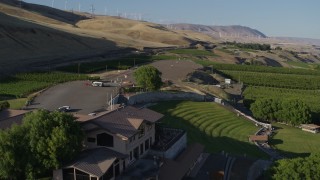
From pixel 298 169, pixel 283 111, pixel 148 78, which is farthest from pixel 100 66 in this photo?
pixel 298 169

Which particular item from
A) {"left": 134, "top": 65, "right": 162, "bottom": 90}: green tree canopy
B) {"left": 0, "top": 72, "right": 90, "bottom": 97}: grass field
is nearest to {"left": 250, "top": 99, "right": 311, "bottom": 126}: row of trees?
{"left": 134, "top": 65, "right": 162, "bottom": 90}: green tree canopy

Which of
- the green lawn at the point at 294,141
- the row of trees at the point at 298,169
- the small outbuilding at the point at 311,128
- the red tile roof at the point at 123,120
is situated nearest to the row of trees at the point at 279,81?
the small outbuilding at the point at 311,128

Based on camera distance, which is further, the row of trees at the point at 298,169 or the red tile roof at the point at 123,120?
the row of trees at the point at 298,169

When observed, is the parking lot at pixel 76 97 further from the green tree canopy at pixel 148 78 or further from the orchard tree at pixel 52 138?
the orchard tree at pixel 52 138

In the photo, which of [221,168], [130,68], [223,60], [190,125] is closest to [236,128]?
[190,125]

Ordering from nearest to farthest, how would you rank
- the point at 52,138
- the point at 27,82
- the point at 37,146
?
the point at 37,146
the point at 52,138
the point at 27,82

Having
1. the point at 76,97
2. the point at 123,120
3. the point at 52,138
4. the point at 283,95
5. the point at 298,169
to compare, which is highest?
the point at 123,120

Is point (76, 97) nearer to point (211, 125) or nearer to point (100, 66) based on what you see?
point (211, 125)
